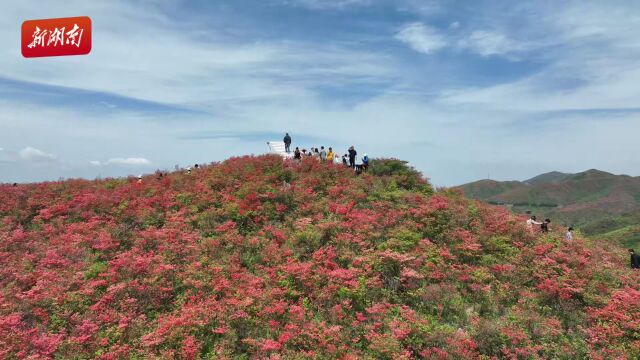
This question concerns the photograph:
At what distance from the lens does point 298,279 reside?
1514cm

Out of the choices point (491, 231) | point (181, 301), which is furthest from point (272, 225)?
point (491, 231)

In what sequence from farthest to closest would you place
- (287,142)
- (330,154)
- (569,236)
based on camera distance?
(287,142)
(330,154)
(569,236)

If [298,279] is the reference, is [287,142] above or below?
above

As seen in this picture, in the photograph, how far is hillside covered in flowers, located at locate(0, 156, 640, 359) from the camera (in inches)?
484

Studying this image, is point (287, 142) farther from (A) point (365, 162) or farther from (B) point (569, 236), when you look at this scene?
(B) point (569, 236)

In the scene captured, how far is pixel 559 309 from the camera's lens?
1441cm

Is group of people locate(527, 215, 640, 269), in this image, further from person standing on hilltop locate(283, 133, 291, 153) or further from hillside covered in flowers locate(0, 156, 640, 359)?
person standing on hilltop locate(283, 133, 291, 153)

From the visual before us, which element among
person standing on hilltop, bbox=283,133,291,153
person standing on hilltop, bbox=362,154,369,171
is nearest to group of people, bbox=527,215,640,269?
person standing on hilltop, bbox=362,154,369,171

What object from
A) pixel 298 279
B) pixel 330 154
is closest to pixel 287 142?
pixel 330 154

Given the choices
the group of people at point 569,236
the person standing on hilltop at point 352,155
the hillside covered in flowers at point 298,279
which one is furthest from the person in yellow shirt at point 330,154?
the group of people at point 569,236

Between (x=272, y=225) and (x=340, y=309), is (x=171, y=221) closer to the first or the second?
(x=272, y=225)

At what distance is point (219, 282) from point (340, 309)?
5.16 metres

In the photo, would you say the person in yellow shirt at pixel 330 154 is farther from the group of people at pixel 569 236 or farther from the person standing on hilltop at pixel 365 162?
the group of people at pixel 569 236

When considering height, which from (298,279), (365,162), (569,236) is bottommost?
(298,279)
